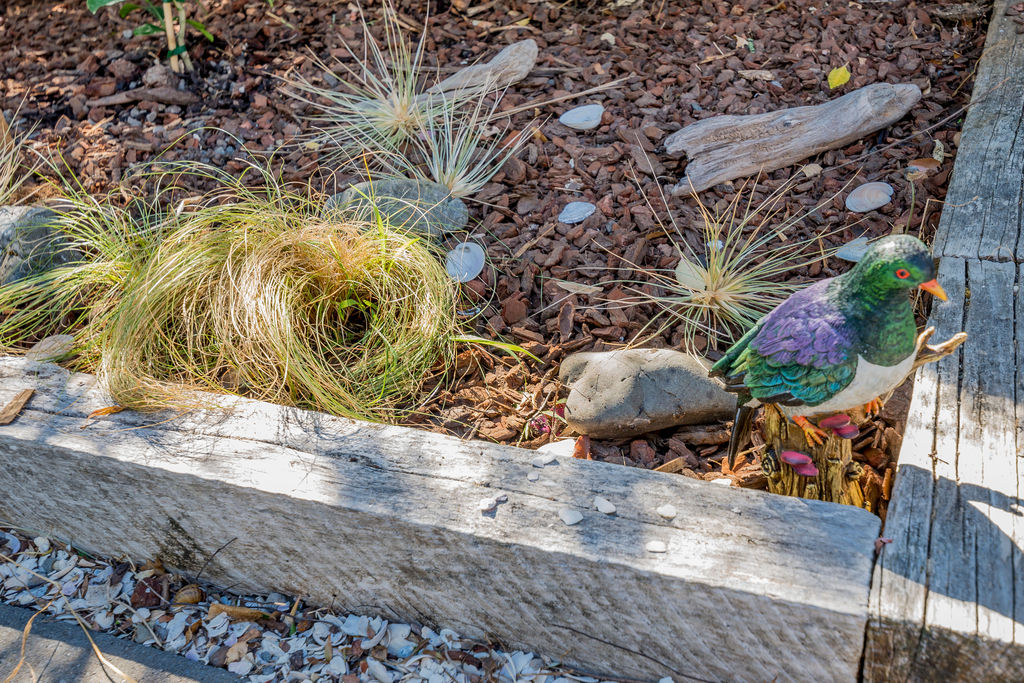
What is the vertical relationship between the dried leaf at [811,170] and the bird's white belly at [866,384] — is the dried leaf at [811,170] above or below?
below

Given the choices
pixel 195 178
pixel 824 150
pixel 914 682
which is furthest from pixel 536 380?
pixel 195 178

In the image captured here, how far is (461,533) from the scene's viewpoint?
1401mm

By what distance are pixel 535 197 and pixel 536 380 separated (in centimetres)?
74

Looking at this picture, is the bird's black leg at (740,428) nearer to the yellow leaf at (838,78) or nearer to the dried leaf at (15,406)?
the dried leaf at (15,406)

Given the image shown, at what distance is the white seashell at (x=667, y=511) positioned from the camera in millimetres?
1395

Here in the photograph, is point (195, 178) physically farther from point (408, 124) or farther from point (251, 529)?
point (251, 529)

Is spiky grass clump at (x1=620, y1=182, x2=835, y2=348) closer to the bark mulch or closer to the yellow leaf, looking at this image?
the bark mulch

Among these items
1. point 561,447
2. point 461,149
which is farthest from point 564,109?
point 561,447

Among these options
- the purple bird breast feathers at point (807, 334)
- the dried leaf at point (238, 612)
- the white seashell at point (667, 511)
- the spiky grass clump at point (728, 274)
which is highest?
the purple bird breast feathers at point (807, 334)

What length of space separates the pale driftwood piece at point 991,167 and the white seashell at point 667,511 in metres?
1.09

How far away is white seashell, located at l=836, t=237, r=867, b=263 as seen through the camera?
2207 millimetres

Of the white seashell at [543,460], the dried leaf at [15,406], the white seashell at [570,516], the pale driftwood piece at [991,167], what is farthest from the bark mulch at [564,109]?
the dried leaf at [15,406]

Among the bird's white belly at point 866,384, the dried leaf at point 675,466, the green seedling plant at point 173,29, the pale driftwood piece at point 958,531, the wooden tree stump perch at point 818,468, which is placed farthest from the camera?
the green seedling plant at point 173,29

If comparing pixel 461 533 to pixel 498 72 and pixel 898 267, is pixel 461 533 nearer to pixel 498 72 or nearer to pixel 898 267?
pixel 898 267
